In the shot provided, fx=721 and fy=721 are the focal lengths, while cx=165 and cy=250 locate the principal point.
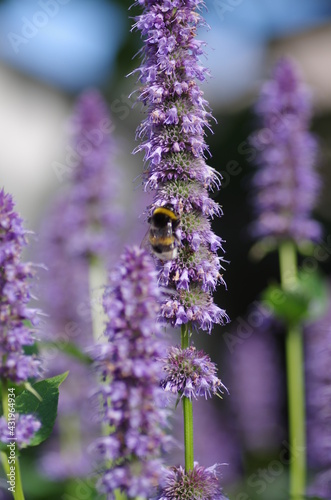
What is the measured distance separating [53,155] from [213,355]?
543 centimetres

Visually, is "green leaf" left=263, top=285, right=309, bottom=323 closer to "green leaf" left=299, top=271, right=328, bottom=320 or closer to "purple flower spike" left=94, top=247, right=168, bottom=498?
"green leaf" left=299, top=271, right=328, bottom=320

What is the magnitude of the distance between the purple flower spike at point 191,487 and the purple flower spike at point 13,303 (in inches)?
34.3

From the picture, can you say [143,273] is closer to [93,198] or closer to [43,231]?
[93,198]

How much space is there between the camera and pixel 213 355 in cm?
1264

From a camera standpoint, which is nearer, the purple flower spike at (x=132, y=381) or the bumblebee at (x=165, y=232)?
the purple flower spike at (x=132, y=381)

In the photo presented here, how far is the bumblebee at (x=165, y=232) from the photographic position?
12.1 ft

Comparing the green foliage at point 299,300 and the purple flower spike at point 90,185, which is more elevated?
the purple flower spike at point 90,185

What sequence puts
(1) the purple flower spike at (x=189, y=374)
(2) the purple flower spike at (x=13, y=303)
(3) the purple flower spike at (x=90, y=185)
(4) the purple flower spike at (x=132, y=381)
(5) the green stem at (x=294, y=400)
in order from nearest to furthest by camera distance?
(4) the purple flower spike at (x=132, y=381) → (2) the purple flower spike at (x=13, y=303) → (1) the purple flower spike at (x=189, y=374) → (5) the green stem at (x=294, y=400) → (3) the purple flower spike at (x=90, y=185)

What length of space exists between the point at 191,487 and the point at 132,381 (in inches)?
34.9

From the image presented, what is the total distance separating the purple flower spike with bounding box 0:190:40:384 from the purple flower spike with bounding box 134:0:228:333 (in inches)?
27.2

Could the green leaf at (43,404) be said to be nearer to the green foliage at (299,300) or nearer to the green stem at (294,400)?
the green foliage at (299,300)

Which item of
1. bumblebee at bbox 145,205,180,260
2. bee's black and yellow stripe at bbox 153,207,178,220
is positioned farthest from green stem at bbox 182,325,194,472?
bee's black and yellow stripe at bbox 153,207,178,220

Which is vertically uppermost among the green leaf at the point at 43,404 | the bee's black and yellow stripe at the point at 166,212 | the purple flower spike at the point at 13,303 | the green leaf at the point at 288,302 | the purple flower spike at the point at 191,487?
the green leaf at the point at 288,302

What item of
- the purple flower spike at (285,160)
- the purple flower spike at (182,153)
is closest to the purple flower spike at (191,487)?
the purple flower spike at (182,153)
